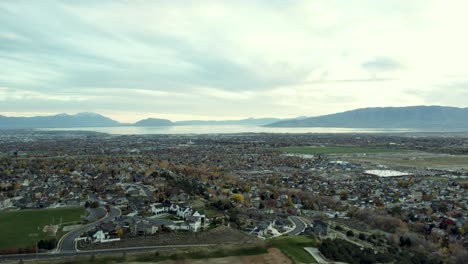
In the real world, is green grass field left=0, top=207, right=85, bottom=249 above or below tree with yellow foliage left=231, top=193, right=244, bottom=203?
below

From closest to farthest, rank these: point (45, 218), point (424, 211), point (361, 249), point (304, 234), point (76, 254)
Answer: point (76, 254) < point (361, 249) < point (304, 234) < point (45, 218) < point (424, 211)

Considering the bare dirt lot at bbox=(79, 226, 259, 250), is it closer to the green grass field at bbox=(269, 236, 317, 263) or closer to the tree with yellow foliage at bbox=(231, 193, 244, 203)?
the green grass field at bbox=(269, 236, 317, 263)

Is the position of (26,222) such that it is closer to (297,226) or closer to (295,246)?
(295,246)

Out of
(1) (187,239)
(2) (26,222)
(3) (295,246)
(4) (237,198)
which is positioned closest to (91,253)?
(1) (187,239)

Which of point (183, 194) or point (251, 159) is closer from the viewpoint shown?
point (183, 194)

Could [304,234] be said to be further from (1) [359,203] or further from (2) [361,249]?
(1) [359,203]

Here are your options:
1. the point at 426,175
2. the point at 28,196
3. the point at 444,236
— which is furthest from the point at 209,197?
the point at 426,175

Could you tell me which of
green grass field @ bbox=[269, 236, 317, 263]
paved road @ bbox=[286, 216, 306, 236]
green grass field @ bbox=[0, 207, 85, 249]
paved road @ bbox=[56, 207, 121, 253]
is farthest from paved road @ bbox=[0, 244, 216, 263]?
paved road @ bbox=[286, 216, 306, 236]
